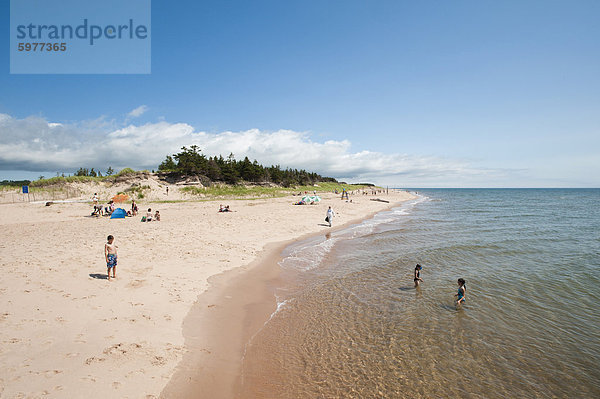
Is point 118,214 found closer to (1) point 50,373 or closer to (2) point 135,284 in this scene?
(2) point 135,284

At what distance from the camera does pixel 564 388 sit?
19.7ft

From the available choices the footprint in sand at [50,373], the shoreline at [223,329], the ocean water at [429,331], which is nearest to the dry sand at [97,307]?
the footprint in sand at [50,373]

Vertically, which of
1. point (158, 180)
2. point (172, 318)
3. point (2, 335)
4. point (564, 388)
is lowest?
point (564, 388)

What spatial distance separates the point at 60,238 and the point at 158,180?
43120mm

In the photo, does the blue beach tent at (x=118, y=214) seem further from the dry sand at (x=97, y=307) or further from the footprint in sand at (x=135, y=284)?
the footprint in sand at (x=135, y=284)

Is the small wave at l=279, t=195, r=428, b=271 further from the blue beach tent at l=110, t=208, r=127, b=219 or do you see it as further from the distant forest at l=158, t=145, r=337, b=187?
the distant forest at l=158, t=145, r=337, b=187

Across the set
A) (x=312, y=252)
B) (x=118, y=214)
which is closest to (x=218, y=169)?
(x=118, y=214)

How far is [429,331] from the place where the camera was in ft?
26.7

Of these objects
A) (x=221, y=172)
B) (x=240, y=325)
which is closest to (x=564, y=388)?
(x=240, y=325)

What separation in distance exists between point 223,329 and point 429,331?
6.30 metres

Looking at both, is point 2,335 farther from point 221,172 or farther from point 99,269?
point 221,172

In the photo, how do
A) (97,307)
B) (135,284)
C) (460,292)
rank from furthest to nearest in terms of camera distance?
(460,292) → (135,284) → (97,307)

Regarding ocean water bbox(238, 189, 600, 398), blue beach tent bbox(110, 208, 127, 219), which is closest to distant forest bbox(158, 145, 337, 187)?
blue beach tent bbox(110, 208, 127, 219)

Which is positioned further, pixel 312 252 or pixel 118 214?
pixel 118 214
